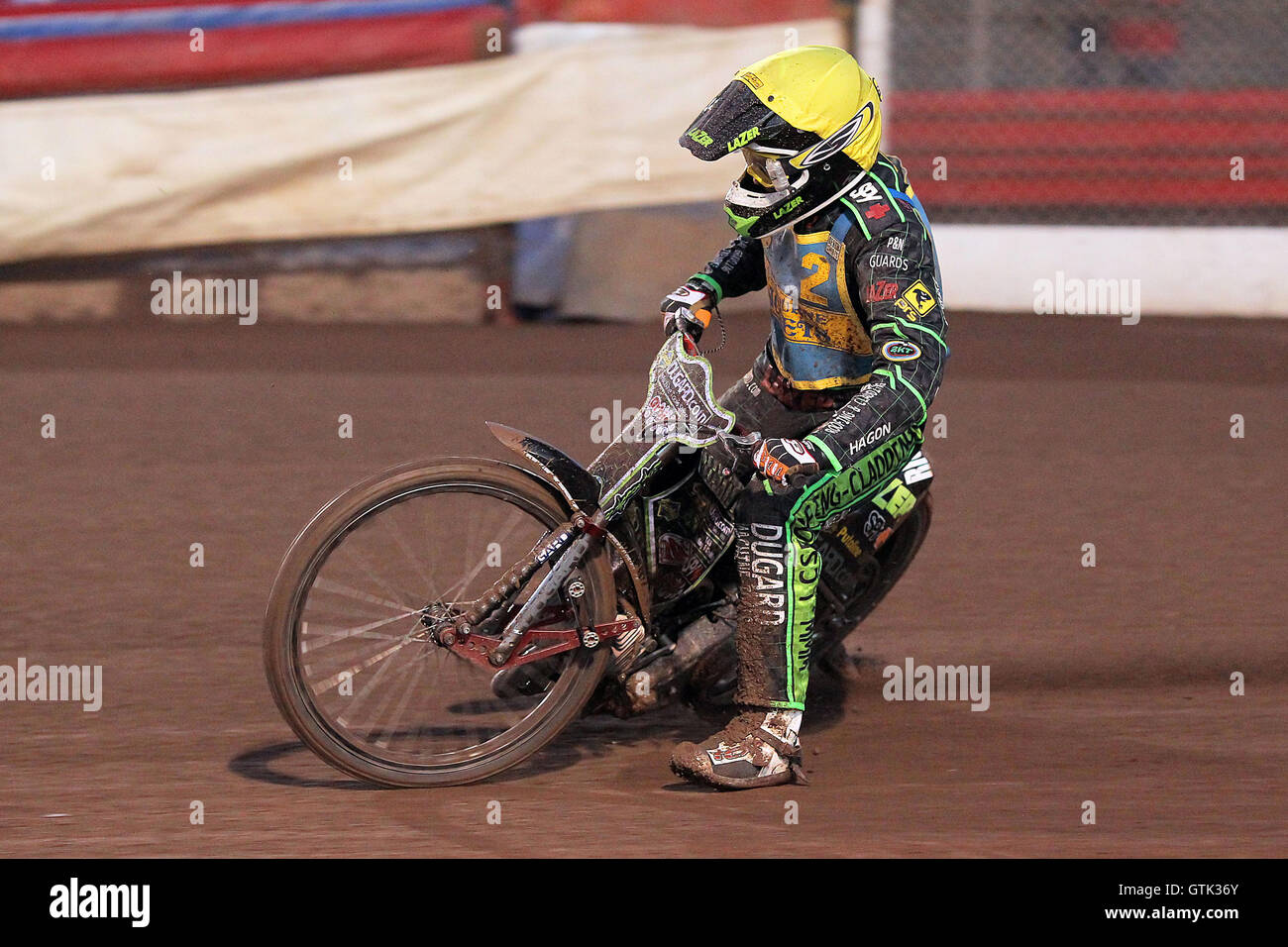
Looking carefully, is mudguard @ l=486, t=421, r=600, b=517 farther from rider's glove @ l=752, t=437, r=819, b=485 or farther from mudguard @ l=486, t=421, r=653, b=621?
rider's glove @ l=752, t=437, r=819, b=485

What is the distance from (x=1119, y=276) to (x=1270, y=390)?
2.19 m

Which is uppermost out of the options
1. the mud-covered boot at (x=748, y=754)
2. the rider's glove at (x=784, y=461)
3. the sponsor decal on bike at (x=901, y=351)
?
the sponsor decal on bike at (x=901, y=351)

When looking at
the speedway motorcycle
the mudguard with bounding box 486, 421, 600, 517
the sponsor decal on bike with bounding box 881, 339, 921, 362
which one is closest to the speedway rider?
the sponsor decal on bike with bounding box 881, 339, 921, 362

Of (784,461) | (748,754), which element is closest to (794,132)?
(784,461)

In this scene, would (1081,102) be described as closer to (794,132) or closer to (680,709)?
(680,709)

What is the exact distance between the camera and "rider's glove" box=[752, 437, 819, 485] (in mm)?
4188

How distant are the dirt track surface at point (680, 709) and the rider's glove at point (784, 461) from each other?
0.81m

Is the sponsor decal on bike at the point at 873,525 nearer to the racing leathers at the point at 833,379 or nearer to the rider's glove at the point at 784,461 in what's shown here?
the racing leathers at the point at 833,379

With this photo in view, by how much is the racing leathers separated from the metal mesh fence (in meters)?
7.25

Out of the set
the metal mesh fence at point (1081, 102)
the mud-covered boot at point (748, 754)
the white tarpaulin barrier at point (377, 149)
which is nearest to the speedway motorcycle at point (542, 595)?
the mud-covered boot at point (748, 754)

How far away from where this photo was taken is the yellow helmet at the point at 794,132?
4.34 meters

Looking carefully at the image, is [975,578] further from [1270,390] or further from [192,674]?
[1270,390]

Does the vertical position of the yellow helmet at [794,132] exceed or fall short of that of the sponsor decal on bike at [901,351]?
it exceeds it

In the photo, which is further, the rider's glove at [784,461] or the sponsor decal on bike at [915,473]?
the sponsor decal on bike at [915,473]
